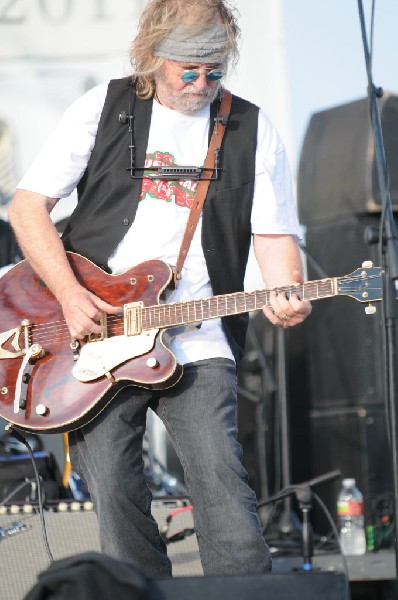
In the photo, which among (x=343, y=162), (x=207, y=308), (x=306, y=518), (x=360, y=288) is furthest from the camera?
(x=343, y=162)

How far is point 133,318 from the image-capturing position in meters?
3.50

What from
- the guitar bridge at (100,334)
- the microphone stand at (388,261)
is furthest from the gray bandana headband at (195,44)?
the guitar bridge at (100,334)

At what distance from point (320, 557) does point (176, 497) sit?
124 cm

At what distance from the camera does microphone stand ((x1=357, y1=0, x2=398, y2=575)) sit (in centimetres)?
356

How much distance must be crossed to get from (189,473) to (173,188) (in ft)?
3.21

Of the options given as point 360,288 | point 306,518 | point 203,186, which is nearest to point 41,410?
point 203,186

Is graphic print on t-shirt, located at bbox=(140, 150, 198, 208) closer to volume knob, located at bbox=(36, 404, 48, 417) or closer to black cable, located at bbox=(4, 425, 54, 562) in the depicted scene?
volume knob, located at bbox=(36, 404, 48, 417)

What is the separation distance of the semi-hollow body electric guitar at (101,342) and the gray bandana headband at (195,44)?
2.35 feet

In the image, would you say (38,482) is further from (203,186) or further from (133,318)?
(203,186)

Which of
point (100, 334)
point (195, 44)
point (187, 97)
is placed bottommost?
point (100, 334)

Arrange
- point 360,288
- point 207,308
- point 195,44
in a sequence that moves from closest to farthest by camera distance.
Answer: point 360,288
point 207,308
point 195,44

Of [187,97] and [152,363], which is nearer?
[152,363]

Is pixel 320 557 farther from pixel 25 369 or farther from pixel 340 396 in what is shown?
pixel 25 369

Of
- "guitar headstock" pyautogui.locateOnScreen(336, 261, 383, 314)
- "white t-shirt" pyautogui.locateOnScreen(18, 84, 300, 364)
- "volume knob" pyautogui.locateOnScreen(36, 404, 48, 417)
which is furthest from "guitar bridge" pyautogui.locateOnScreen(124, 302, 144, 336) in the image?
"guitar headstock" pyautogui.locateOnScreen(336, 261, 383, 314)
